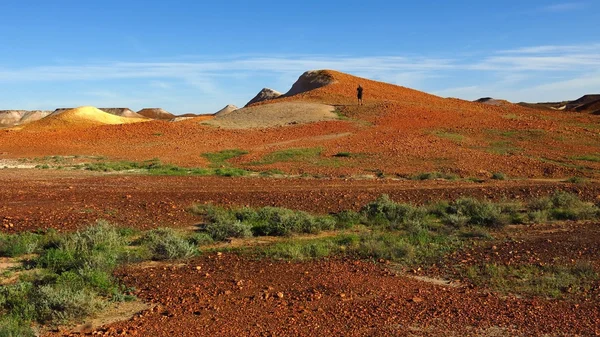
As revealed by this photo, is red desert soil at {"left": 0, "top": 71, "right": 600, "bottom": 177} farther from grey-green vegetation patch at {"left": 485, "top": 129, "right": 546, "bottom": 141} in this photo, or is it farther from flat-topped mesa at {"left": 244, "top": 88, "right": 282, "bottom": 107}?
flat-topped mesa at {"left": 244, "top": 88, "right": 282, "bottom": 107}

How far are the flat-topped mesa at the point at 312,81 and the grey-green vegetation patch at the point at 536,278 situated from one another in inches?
1758

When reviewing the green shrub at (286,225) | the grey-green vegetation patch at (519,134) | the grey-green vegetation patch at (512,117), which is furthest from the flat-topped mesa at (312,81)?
the green shrub at (286,225)

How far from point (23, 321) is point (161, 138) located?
28.2 metres

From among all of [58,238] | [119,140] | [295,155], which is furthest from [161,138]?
[58,238]

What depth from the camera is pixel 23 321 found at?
265 inches

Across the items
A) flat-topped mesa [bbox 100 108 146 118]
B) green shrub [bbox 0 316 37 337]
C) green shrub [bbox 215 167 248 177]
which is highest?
flat-topped mesa [bbox 100 108 146 118]

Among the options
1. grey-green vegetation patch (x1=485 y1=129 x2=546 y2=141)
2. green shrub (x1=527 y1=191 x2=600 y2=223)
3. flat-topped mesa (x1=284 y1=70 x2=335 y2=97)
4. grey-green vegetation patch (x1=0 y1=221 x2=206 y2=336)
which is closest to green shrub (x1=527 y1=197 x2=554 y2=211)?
green shrub (x1=527 y1=191 x2=600 y2=223)

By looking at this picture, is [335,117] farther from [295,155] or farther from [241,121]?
[295,155]

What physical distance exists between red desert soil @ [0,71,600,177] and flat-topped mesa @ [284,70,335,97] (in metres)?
9.61

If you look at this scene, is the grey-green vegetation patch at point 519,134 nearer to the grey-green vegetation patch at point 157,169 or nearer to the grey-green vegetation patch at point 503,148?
the grey-green vegetation patch at point 503,148

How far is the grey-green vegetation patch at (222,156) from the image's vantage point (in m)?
26.5

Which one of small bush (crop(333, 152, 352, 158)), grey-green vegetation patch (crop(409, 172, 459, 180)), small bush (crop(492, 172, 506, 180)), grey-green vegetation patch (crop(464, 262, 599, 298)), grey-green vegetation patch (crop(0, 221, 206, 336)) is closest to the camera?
grey-green vegetation patch (crop(0, 221, 206, 336))

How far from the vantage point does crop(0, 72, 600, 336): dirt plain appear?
671 cm

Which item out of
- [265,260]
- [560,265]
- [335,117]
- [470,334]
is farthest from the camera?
[335,117]
